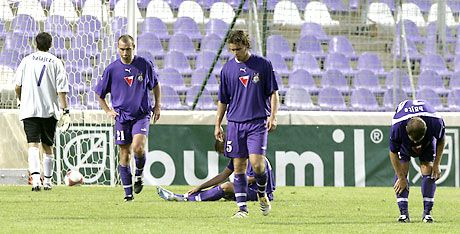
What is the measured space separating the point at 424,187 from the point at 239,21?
9708mm

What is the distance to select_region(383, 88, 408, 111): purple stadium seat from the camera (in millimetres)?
19906

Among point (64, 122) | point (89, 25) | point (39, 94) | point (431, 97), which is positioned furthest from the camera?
point (431, 97)

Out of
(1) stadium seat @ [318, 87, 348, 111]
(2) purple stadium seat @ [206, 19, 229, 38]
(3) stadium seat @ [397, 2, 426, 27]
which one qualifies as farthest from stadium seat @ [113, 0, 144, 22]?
(3) stadium seat @ [397, 2, 426, 27]

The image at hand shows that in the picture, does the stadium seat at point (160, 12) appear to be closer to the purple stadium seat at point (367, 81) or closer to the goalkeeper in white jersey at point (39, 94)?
the purple stadium seat at point (367, 81)

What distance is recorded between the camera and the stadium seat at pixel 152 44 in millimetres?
19547

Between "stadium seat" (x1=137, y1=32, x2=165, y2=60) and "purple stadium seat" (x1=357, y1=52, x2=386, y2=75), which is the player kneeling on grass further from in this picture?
"purple stadium seat" (x1=357, y1=52, x2=386, y2=75)

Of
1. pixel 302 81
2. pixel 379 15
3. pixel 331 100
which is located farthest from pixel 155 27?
pixel 379 15

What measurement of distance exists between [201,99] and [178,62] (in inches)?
32.2

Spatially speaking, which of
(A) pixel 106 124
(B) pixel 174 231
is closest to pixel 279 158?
(A) pixel 106 124

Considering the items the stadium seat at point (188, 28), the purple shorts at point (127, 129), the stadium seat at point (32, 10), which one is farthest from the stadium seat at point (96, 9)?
the purple shorts at point (127, 129)

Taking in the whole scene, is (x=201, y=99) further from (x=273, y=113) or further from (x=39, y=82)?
(x=273, y=113)

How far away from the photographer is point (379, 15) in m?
20.2

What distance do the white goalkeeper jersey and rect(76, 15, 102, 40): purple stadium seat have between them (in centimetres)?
236

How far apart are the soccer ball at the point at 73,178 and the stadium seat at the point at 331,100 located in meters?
4.60
